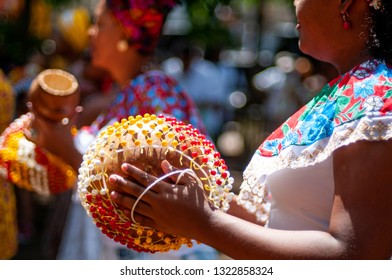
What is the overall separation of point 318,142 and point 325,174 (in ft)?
0.29

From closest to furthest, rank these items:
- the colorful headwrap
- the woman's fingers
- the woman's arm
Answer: the woman's arm
the woman's fingers
the colorful headwrap

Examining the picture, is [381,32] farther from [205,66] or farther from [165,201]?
[205,66]

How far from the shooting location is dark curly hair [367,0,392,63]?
6.35 feet

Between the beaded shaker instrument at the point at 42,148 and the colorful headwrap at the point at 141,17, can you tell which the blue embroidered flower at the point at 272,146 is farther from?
the colorful headwrap at the point at 141,17

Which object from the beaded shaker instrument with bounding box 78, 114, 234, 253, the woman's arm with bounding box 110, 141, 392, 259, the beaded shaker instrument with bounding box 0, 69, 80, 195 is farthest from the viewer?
the beaded shaker instrument with bounding box 0, 69, 80, 195

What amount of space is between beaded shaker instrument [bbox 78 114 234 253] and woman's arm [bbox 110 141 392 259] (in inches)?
2.7

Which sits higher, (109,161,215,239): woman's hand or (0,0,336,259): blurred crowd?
(0,0,336,259): blurred crowd

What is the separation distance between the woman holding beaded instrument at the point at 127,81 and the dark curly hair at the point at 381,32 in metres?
1.60

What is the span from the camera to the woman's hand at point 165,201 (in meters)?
1.79

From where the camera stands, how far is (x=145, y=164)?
190 centimetres

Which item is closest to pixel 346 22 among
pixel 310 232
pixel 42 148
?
pixel 310 232

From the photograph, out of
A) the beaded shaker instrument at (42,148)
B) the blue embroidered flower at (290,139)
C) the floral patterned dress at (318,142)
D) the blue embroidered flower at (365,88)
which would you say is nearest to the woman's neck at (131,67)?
the beaded shaker instrument at (42,148)

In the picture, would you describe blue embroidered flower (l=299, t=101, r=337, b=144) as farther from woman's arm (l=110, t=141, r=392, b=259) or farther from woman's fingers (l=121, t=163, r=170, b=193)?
woman's fingers (l=121, t=163, r=170, b=193)

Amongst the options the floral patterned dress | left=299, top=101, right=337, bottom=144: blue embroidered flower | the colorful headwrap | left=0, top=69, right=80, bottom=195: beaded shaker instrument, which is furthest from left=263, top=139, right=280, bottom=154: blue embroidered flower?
the colorful headwrap
